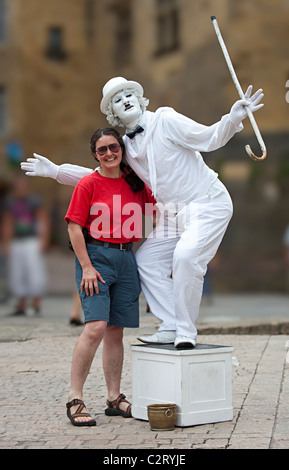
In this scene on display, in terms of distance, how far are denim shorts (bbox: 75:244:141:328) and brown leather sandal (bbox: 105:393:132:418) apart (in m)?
0.50

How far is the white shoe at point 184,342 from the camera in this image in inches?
201

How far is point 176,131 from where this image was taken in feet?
17.4

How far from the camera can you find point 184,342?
16.7ft

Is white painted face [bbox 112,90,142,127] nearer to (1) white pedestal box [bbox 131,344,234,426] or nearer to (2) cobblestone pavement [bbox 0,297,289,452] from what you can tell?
(1) white pedestal box [bbox 131,344,234,426]

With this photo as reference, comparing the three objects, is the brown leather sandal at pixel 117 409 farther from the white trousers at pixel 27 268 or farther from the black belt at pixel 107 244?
the white trousers at pixel 27 268

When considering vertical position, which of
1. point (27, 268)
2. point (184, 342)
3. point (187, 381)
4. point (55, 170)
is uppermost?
point (55, 170)

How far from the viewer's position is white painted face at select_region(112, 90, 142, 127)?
5430 millimetres

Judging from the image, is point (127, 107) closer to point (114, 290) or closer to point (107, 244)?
point (107, 244)

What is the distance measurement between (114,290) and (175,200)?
67 centimetres

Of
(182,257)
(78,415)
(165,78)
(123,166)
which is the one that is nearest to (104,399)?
(78,415)

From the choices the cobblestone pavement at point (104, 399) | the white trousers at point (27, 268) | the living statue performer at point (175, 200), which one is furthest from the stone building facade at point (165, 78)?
the living statue performer at point (175, 200)

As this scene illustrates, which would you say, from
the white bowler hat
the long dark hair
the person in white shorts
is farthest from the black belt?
the person in white shorts
